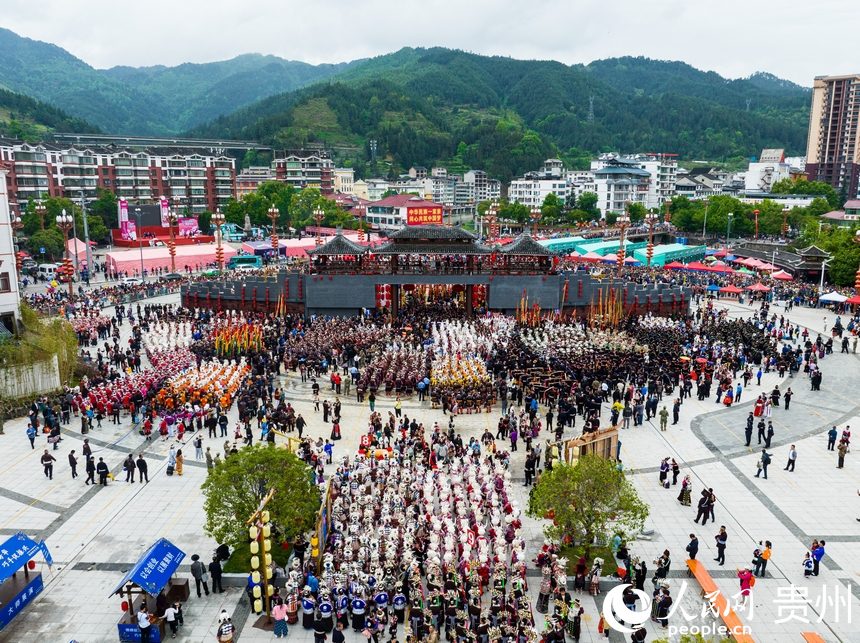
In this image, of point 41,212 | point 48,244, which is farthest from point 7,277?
point 41,212

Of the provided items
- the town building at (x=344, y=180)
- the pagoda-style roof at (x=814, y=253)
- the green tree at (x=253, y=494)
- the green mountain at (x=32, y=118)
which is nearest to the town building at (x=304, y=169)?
the town building at (x=344, y=180)

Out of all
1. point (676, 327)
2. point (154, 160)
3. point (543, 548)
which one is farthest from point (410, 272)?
point (154, 160)

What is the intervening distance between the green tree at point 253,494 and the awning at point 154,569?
3.31 ft

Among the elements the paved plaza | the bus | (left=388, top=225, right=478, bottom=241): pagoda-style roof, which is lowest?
the paved plaza

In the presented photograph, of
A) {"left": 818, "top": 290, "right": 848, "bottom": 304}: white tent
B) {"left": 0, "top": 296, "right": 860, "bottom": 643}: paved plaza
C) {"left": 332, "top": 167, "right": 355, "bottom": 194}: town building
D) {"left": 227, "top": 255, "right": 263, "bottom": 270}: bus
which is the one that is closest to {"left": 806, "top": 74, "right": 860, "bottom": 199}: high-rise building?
{"left": 332, "top": 167, "right": 355, "bottom": 194}: town building

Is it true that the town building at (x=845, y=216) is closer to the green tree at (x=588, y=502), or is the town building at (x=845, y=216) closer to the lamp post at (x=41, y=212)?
the green tree at (x=588, y=502)

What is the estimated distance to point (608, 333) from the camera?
38.4 metres

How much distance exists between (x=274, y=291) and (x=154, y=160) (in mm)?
68184

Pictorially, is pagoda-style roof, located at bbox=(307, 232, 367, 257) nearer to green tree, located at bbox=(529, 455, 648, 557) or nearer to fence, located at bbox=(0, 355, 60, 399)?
fence, located at bbox=(0, 355, 60, 399)

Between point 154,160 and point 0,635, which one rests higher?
point 154,160

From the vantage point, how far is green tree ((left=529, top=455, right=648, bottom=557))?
15.8 metres

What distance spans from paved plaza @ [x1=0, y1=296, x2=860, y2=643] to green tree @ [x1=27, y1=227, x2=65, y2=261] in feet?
163

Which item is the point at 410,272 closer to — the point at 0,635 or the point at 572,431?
the point at 572,431

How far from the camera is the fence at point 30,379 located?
2780cm
